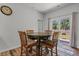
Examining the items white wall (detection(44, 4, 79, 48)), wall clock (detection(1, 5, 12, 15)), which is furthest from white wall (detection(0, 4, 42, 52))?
white wall (detection(44, 4, 79, 48))

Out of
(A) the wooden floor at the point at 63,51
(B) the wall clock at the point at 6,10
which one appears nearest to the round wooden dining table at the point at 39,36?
(A) the wooden floor at the point at 63,51

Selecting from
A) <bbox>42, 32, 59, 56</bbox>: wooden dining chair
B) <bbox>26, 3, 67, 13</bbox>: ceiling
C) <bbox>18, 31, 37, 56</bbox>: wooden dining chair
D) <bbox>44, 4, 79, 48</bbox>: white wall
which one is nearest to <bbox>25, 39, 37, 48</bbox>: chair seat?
<bbox>18, 31, 37, 56</bbox>: wooden dining chair

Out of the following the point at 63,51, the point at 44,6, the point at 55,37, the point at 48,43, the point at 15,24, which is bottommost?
the point at 63,51

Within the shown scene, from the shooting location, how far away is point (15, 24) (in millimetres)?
1852

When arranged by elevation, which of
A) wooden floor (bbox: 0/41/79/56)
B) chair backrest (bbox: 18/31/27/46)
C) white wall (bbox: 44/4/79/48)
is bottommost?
wooden floor (bbox: 0/41/79/56)

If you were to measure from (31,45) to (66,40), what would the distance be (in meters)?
0.62

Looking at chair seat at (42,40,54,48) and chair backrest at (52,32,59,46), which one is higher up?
chair backrest at (52,32,59,46)

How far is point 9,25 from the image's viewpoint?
1.85 meters

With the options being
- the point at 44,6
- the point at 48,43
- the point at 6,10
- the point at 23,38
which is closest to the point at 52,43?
the point at 48,43

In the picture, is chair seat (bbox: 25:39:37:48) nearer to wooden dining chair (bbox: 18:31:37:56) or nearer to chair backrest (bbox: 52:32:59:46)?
wooden dining chair (bbox: 18:31:37:56)

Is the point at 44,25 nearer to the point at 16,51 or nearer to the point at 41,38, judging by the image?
the point at 41,38

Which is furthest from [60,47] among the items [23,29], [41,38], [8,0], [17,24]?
[8,0]

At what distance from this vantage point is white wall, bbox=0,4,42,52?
182cm

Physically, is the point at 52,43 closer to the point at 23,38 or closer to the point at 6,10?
the point at 23,38
